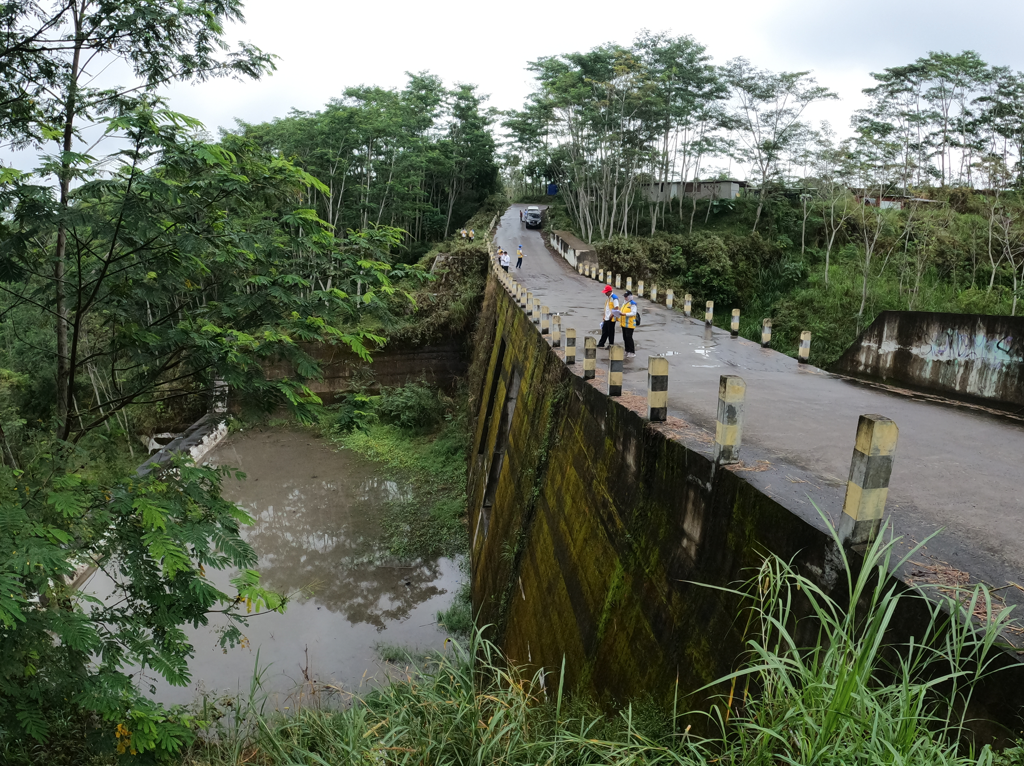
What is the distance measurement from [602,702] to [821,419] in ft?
12.1

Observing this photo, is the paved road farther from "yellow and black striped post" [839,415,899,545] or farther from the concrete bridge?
"yellow and black striped post" [839,415,899,545]

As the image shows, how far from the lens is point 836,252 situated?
30.5 metres

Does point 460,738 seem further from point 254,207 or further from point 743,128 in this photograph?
point 743,128

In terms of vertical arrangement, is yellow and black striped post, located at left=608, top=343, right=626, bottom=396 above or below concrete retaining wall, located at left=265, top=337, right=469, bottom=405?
above

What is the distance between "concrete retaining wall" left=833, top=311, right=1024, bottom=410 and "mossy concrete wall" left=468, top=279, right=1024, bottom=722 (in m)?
4.62

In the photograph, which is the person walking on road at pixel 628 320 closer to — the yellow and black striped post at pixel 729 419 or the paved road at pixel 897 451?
the paved road at pixel 897 451

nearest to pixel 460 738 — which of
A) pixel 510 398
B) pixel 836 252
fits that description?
pixel 510 398

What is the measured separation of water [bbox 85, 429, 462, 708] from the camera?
1004 centimetres

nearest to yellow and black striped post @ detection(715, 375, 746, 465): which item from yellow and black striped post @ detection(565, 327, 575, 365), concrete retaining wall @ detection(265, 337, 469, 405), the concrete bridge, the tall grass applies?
the concrete bridge

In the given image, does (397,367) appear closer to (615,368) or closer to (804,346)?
(804,346)

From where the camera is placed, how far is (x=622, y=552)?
5465 mm

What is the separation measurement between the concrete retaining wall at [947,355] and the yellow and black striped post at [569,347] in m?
4.35

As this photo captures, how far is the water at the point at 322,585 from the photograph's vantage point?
32.9 ft

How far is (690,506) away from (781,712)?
7.04ft
